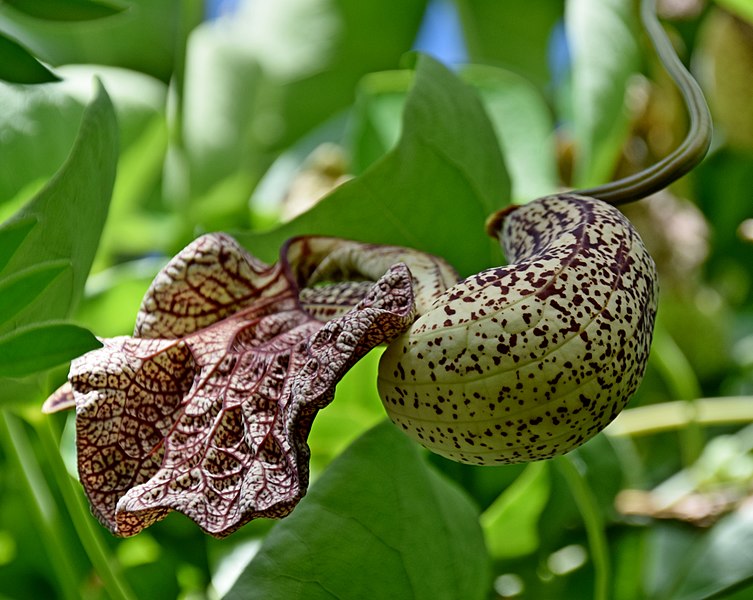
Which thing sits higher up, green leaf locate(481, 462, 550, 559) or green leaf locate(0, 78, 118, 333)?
green leaf locate(0, 78, 118, 333)

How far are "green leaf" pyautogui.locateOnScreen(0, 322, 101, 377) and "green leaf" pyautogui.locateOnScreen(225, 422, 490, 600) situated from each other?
0.41 feet

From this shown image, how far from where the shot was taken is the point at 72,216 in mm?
420

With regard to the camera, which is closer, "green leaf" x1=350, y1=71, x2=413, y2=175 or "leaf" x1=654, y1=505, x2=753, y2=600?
"leaf" x1=654, y1=505, x2=753, y2=600

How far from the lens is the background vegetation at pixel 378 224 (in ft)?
1.47

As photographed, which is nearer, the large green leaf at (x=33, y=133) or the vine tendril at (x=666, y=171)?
the vine tendril at (x=666, y=171)

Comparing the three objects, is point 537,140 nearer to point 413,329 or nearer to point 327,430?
point 327,430

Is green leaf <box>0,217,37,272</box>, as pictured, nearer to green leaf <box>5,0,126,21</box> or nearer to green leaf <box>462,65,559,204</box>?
green leaf <box>5,0,126,21</box>

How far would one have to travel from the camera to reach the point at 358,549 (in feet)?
1.48

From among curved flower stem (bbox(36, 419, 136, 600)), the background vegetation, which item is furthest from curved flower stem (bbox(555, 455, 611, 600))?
curved flower stem (bbox(36, 419, 136, 600))

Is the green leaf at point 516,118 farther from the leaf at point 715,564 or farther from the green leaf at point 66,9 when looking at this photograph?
the green leaf at point 66,9

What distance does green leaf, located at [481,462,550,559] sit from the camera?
1.97 feet

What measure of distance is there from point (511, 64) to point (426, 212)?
0.63 m

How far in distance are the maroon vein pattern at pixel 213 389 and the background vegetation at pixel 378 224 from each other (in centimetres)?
4

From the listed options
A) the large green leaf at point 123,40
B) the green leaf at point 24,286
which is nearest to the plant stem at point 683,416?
the green leaf at point 24,286
